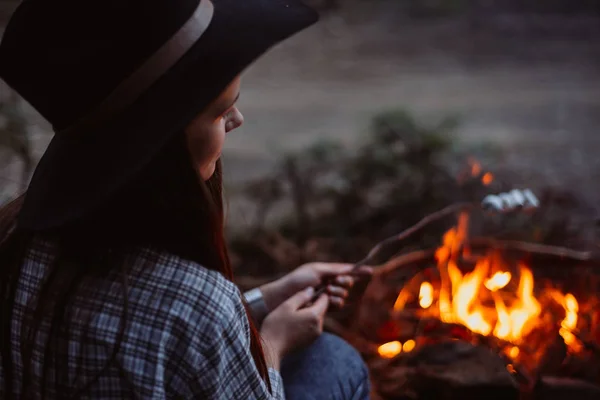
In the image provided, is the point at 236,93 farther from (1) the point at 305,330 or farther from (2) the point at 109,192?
(1) the point at 305,330

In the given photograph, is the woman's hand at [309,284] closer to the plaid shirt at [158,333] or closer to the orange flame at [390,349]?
the orange flame at [390,349]

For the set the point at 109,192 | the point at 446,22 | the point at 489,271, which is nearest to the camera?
the point at 109,192

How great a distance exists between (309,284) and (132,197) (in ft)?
2.83

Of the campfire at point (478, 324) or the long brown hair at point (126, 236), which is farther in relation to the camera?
the campfire at point (478, 324)

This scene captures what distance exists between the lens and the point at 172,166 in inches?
48.7

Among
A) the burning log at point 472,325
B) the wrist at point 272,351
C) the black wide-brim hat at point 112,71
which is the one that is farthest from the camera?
the burning log at point 472,325

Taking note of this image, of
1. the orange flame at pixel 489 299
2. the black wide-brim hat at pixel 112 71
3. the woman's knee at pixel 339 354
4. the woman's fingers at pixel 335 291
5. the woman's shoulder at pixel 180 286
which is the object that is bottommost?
the orange flame at pixel 489 299

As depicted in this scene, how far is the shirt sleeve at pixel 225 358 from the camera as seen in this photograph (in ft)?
4.14

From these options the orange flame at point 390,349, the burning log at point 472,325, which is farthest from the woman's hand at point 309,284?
the orange flame at point 390,349

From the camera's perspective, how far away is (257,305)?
1.96 m

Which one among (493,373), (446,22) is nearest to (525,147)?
(446,22)

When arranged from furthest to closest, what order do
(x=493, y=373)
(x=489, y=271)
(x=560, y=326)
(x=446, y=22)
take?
(x=446, y=22)
(x=489, y=271)
(x=560, y=326)
(x=493, y=373)

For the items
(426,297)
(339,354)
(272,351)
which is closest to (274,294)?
(339,354)

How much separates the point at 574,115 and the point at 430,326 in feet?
8.60
